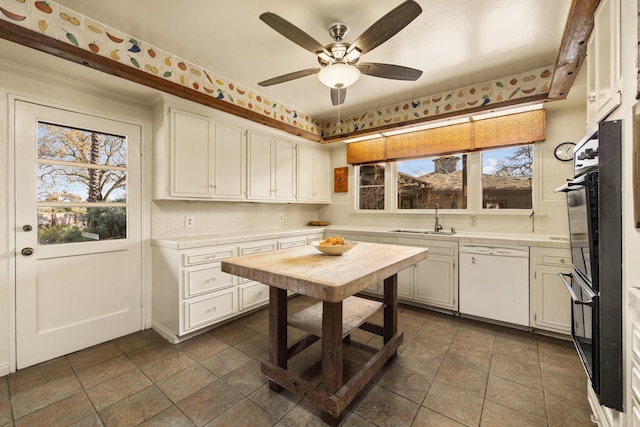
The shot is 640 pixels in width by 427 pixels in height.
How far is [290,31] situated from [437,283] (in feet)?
9.69

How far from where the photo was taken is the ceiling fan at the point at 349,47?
154 cm

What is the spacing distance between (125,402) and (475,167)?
13.6 feet

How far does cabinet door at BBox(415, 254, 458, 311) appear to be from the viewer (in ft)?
10.2

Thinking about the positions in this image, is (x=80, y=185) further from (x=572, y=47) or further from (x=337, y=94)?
(x=572, y=47)

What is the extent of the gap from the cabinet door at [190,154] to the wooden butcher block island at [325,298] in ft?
4.72

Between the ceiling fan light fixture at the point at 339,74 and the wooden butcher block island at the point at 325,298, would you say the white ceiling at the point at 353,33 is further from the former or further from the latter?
the wooden butcher block island at the point at 325,298

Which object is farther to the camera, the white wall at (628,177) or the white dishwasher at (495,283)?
the white dishwasher at (495,283)

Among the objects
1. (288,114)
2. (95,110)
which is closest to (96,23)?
(95,110)

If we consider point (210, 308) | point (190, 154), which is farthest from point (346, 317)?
point (190, 154)

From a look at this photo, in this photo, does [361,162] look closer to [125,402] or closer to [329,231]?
[329,231]

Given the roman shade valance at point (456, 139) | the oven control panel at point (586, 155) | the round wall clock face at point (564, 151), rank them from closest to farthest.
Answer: the oven control panel at point (586, 155)
the round wall clock face at point (564, 151)
the roman shade valance at point (456, 139)

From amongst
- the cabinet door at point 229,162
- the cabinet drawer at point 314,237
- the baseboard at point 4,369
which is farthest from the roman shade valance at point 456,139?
the baseboard at point 4,369

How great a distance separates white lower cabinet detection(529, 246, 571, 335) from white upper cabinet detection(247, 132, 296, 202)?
305 centimetres

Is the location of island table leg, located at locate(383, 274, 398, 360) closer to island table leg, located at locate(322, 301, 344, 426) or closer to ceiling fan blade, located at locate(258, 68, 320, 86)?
island table leg, located at locate(322, 301, 344, 426)
